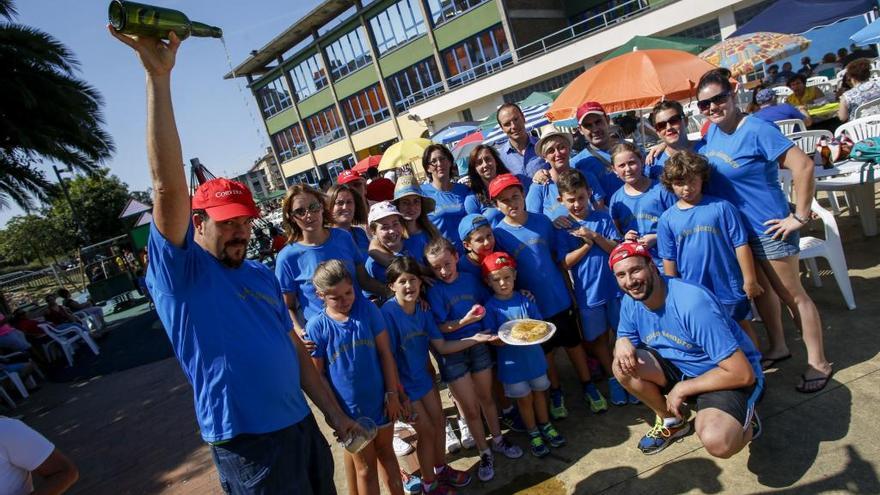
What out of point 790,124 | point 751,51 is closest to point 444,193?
point 790,124

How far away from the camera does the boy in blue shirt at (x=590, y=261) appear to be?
370cm

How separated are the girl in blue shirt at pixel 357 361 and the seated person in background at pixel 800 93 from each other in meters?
10.1

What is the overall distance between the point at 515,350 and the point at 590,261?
89 cm

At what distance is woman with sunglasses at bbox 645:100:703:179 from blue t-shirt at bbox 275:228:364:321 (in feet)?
8.69

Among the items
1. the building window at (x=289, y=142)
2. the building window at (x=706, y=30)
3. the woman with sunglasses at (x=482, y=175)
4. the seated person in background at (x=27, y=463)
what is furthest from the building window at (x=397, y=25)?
the seated person in background at (x=27, y=463)

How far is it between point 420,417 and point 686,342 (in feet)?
5.62

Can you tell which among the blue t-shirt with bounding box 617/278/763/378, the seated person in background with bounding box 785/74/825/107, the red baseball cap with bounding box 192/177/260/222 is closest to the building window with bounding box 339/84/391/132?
the seated person in background with bounding box 785/74/825/107

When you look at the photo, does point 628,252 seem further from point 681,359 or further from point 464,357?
point 464,357

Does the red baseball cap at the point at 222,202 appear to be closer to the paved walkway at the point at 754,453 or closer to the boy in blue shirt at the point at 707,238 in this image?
the paved walkway at the point at 754,453

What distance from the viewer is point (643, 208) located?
3773mm

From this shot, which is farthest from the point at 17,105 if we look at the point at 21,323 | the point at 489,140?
the point at 489,140

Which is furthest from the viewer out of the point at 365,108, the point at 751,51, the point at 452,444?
the point at 365,108

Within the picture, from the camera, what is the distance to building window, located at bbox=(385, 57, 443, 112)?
30500 millimetres

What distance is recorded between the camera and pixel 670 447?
3.16 meters
